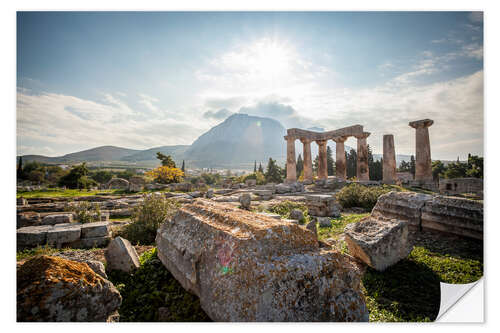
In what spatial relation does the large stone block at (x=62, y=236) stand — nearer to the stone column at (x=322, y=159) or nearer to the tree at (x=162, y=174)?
the tree at (x=162, y=174)

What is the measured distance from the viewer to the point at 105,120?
5801mm

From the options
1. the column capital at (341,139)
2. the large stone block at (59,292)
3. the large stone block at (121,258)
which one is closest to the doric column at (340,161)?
the column capital at (341,139)

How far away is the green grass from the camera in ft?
9.00

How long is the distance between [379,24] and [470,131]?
293cm

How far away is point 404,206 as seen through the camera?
5.66 metres

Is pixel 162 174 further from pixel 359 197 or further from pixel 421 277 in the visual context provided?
pixel 421 277

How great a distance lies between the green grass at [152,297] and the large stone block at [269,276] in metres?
0.21

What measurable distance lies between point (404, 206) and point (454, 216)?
3.42 feet

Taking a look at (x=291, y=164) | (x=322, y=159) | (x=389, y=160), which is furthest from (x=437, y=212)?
(x=322, y=159)

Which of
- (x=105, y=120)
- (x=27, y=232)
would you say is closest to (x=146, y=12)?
(x=105, y=120)

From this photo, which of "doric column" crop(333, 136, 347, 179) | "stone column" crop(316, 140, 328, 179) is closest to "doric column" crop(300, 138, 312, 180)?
"stone column" crop(316, 140, 328, 179)

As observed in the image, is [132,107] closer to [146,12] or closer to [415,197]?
[146,12]

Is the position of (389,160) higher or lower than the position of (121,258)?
higher

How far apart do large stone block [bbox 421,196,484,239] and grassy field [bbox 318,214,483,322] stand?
0.62 feet
